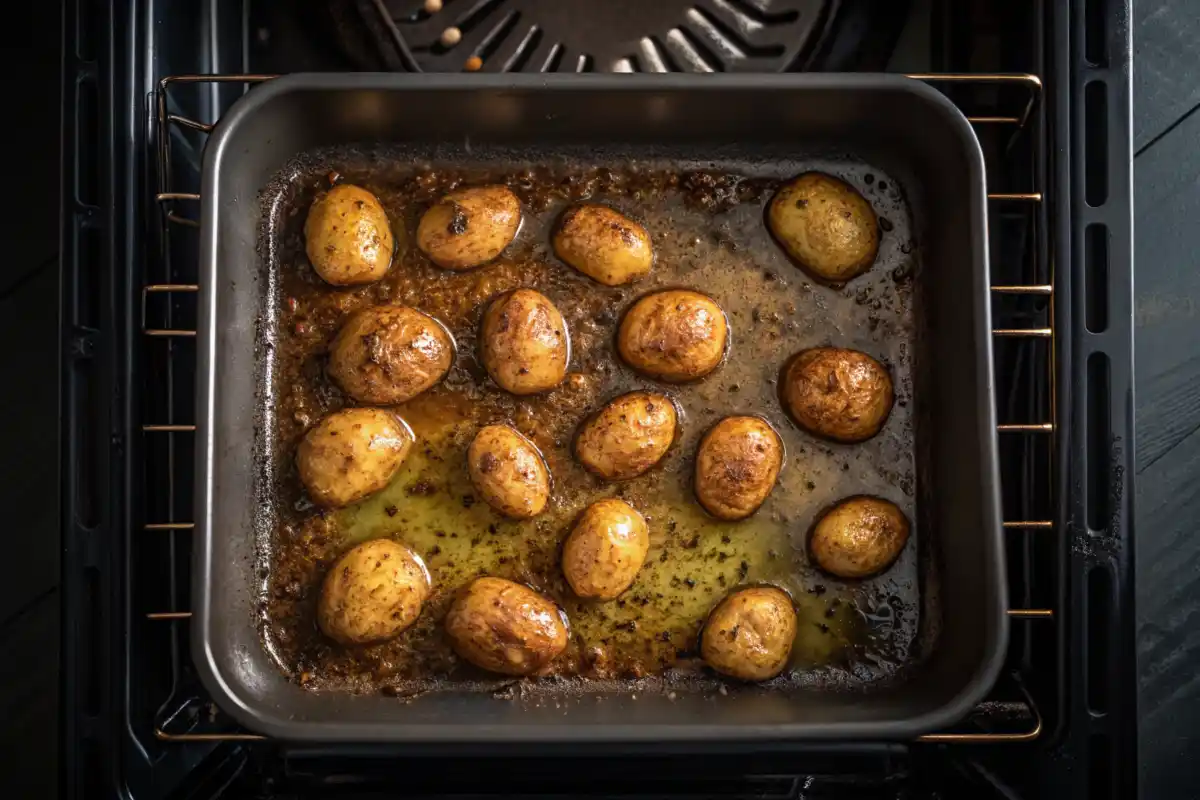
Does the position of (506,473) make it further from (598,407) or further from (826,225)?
(826,225)

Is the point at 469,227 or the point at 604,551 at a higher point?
the point at 469,227

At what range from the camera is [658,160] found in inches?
52.4

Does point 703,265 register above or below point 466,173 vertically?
below

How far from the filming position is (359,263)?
128 cm

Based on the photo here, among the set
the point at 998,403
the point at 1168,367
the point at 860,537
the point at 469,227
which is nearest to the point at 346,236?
the point at 469,227

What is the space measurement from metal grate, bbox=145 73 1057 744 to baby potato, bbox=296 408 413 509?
0.15m

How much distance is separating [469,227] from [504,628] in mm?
506

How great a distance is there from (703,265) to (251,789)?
92 cm

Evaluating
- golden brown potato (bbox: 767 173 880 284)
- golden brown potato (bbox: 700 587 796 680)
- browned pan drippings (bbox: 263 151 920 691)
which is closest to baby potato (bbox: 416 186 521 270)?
browned pan drippings (bbox: 263 151 920 691)

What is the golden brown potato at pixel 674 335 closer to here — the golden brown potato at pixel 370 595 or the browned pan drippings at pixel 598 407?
the browned pan drippings at pixel 598 407

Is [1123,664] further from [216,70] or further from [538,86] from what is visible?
[216,70]

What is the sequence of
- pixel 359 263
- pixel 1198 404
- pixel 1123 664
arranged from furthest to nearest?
pixel 1198 404
pixel 359 263
pixel 1123 664

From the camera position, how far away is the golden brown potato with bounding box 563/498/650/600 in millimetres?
1236

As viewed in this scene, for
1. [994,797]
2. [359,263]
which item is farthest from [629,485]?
[994,797]
